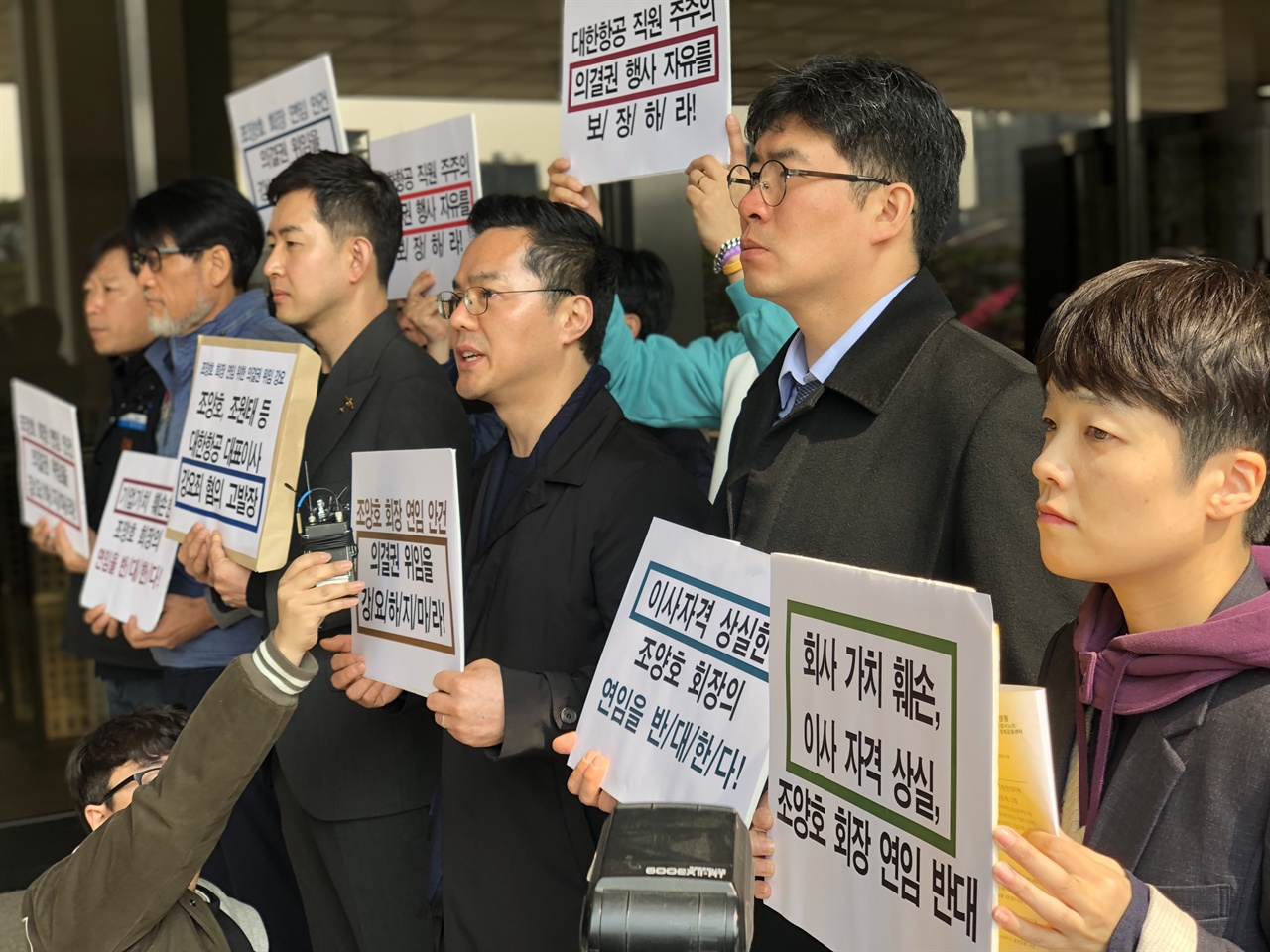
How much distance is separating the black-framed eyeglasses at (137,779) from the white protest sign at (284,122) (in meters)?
1.97

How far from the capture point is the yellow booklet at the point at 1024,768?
52.2 inches

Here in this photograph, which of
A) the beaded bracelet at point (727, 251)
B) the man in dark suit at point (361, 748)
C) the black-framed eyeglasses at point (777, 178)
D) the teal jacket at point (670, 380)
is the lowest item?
the man in dark suit at point (361, 748)

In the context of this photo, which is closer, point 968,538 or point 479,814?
point 968,538

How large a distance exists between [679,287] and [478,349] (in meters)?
3.21

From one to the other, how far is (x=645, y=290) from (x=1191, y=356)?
2964 mm

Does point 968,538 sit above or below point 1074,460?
below

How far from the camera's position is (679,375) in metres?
3.48

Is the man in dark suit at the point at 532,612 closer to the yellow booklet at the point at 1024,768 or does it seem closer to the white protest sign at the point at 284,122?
the yellow booklet at the point at 1024,768

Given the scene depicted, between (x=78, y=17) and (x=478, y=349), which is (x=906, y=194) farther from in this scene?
(x=78, y=17)

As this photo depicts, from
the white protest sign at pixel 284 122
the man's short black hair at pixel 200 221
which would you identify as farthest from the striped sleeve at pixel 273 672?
the man's short black hair at pixel 200 221

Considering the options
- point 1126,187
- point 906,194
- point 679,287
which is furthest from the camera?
point 1126,187

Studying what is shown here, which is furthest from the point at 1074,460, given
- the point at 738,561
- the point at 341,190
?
the point at 341,190

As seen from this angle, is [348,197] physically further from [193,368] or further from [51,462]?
[51,462]

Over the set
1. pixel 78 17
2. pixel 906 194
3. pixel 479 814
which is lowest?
pixel 479 814
